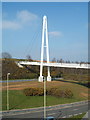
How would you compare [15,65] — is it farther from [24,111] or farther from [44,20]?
[24,111]

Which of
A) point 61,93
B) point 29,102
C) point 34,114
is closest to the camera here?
point 34,114

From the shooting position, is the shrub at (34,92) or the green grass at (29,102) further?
the shrub at (34,92)

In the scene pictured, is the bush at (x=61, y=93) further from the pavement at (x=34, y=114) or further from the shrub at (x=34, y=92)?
the pavement at (x=34, y=114)

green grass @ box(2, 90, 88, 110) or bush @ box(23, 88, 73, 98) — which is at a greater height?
bush @ box(23, 88, 73, 98)

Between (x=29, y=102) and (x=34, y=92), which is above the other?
(x=34, y=92)

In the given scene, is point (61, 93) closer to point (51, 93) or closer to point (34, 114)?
point (51, 93)

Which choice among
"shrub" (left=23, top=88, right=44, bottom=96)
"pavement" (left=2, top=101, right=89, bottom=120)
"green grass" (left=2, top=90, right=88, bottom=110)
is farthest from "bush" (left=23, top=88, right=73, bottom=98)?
"pavement" (left=2, top=101, right=89, bottom=120)

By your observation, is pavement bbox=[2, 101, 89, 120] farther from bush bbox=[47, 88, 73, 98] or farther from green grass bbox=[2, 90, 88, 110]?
bush bbox=[47, 88, 73, 98]

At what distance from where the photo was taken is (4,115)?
141 inches

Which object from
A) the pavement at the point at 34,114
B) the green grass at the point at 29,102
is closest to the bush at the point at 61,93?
the green grass at the point at 29,102

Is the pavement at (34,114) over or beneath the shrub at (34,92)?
beneath

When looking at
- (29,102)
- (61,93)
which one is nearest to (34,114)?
(29,102)

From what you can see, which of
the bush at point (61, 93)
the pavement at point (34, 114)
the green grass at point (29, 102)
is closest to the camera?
the pavement at point (34, 114)

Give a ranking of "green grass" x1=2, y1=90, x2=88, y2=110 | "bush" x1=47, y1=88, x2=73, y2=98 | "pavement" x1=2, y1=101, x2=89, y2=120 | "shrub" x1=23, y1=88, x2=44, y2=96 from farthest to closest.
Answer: "shrub" x1=23, y1=88, x2=44, y2=96, "bush" x1=47, y1=88, x2=73, y2=98, "green grass" x1=2, y1=90, x2=88, y2=110, "pavement" x1=2, y1=101, x2=89, y2=120
